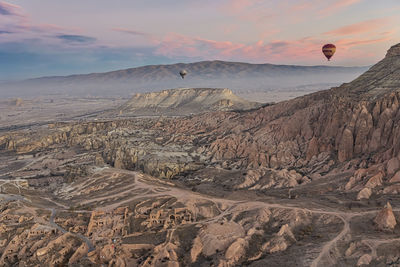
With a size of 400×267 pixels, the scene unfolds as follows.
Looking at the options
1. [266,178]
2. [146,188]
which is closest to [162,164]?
[146,188]

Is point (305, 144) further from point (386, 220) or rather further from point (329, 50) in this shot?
point (386, 220)

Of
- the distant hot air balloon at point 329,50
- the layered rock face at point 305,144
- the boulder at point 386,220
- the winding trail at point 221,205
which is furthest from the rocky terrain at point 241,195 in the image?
the distant hot air balloon at point 329,50

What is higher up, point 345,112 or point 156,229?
point 345,112

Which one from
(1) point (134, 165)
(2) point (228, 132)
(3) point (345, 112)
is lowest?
(1) point (134, 165)

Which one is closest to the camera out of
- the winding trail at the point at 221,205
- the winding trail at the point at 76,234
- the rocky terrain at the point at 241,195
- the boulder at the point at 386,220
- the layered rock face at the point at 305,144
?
the winding trail at the point at 221,205

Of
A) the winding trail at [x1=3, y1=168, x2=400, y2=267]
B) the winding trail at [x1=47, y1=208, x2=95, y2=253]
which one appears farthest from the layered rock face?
the winding trail at [x1=47, y1=208, x2=95, y2=253]

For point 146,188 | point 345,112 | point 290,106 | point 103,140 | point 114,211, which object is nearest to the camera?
point 114,211

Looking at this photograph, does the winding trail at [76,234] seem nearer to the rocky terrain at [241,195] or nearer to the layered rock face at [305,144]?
the rocky terrain at [241,195]

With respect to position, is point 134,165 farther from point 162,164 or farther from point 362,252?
point 362,252
